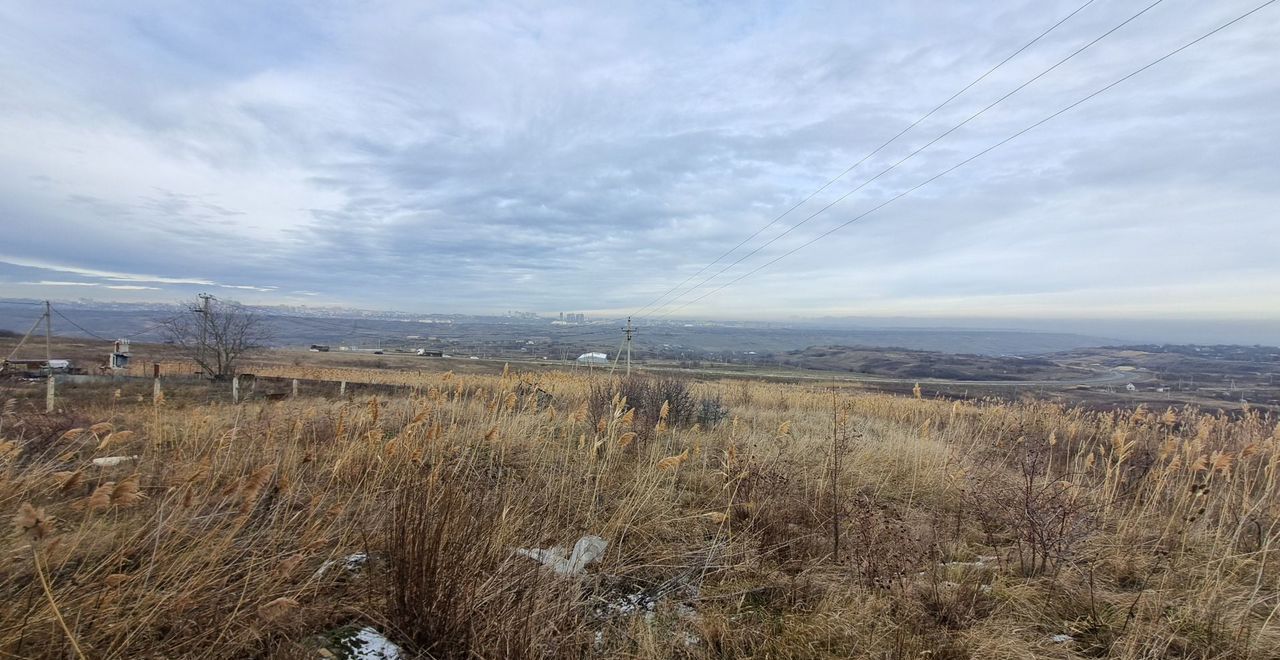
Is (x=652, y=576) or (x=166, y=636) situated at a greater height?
(x=166, y=636)

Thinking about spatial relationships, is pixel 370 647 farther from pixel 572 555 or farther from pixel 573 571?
pixel 572 555

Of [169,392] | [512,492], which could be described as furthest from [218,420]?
[169,392]

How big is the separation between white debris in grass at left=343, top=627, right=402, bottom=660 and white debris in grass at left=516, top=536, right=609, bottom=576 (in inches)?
28.8

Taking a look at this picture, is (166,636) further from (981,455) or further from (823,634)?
(981,455)

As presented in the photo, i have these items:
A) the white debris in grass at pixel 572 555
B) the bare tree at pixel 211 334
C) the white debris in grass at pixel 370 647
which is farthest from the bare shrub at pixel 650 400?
the bare tree at pixel 211 334

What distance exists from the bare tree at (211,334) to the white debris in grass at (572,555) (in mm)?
25930

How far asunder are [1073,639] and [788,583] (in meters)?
1.58

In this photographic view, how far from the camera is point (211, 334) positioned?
24172 millimetres

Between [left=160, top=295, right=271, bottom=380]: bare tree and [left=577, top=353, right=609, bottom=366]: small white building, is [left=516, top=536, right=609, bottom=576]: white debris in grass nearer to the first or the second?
[left=577, top=353, right=609, bottom=366]: small white building

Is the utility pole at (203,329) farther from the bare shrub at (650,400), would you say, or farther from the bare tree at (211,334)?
the bare shrub at (650,400)

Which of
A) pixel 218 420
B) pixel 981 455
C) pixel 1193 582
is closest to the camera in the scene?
pixel 1193 582

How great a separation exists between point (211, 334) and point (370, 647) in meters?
29.0

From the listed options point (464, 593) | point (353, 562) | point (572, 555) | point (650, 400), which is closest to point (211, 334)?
point (650, 400)

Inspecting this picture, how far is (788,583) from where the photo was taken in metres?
3.28
